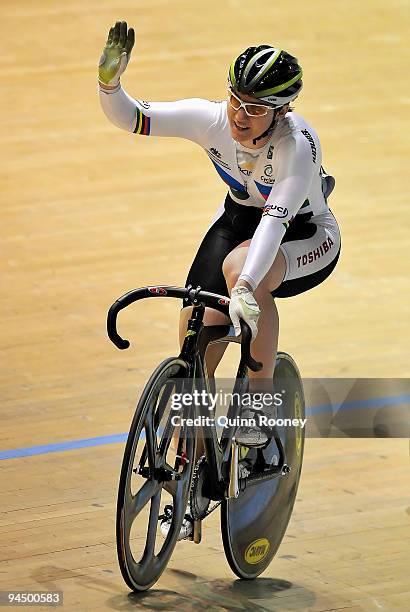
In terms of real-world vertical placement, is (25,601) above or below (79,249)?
below

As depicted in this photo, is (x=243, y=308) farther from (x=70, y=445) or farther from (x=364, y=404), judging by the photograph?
(x=364, y=404)

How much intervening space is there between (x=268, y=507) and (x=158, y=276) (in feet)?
8.51

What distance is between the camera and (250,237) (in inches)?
171

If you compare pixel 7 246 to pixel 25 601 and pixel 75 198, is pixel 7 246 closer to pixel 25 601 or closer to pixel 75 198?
pixel 75 198

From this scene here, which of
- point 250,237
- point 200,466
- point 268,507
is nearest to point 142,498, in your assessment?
point 200,466

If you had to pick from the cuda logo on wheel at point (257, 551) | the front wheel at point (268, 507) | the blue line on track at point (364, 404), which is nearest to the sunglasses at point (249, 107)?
the front wheel at point (268, 507)

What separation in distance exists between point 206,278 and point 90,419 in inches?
59.0

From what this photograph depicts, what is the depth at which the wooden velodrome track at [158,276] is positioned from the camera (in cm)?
441

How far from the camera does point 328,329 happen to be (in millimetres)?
6543

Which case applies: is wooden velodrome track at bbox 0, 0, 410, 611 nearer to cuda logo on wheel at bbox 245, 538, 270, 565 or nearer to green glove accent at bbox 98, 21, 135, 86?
cuda logo on wheel at bbox 245, 538, 270, 565

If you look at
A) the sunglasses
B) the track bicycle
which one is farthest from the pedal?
the sunglasses

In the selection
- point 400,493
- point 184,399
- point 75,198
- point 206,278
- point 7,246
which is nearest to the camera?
point 184,399

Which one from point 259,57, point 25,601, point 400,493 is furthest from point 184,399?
point 400,493

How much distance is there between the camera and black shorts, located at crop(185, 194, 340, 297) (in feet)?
13.9
